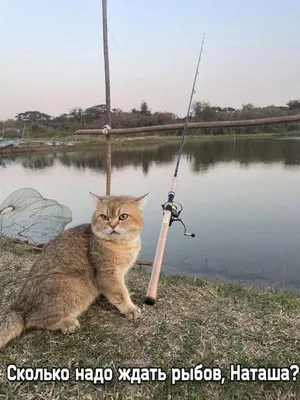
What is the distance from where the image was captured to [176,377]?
2416mm

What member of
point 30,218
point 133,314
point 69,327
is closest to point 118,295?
point 133,314

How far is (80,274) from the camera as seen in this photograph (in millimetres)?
2943

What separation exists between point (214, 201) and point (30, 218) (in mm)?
6650

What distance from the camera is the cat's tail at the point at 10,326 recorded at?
266cm

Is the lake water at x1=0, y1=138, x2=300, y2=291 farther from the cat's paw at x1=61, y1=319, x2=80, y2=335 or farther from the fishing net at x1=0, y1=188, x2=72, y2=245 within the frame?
the cat's paw at x1=61, y1=319, x2=80, y2=335

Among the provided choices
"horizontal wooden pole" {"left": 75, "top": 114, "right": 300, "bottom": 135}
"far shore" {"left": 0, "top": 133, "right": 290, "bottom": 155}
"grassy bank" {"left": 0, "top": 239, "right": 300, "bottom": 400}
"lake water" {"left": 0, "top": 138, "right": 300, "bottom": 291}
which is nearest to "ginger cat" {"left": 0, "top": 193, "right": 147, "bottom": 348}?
"grassy bank" {"left": 0, "top": 239, "right": 300, "bottom": 400}

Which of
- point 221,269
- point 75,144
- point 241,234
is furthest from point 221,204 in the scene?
point 75,144

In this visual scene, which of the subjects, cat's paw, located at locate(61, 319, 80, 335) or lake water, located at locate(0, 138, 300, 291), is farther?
lake water, located at locate(0, 138, 300, 291)

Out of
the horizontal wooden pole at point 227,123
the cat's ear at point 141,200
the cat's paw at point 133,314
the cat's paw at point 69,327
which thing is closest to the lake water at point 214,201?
the horizontal wooden pole at point 227,123

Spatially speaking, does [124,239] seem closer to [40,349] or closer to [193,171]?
[40,349]

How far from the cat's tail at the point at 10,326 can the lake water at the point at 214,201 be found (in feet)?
13.0

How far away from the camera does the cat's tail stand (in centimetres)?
266

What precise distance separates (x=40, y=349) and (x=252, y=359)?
5.30 ft

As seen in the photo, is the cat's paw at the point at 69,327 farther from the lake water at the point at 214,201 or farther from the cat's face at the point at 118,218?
the lake water at the point at 214,201
